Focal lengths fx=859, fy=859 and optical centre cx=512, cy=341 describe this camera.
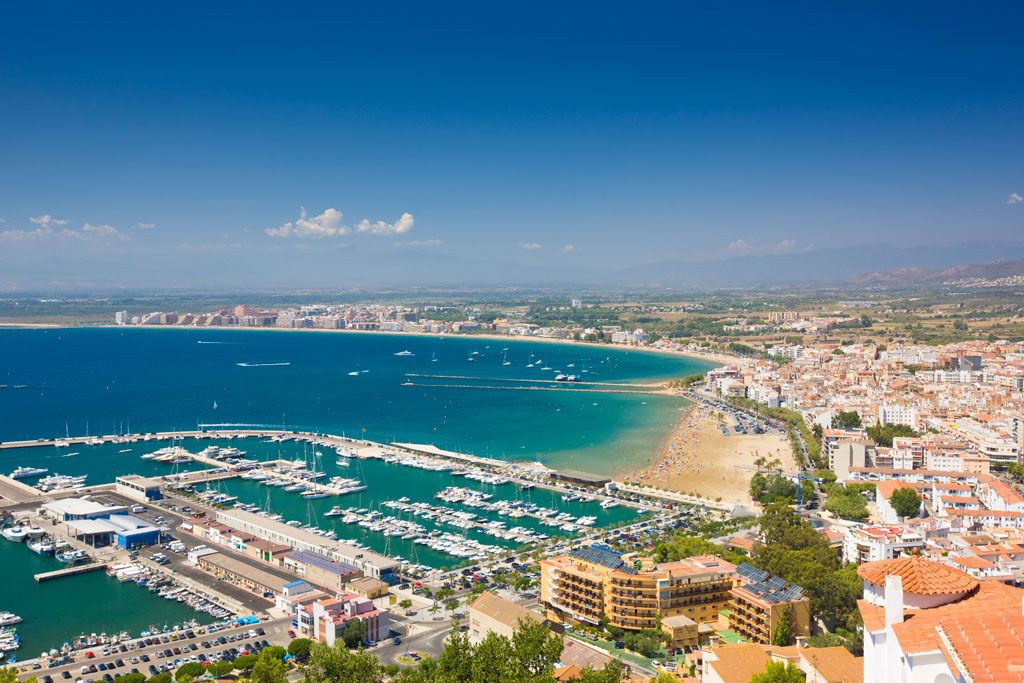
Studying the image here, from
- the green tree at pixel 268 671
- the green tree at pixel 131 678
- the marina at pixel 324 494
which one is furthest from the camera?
the marina at pixel 324 494

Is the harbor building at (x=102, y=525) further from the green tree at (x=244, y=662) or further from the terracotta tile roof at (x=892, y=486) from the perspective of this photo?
the terracotta tile roof at (x=892, y=486)

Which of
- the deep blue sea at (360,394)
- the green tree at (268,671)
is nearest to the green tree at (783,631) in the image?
the green tree at (268,671)

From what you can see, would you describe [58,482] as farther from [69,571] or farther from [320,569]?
[320,569]

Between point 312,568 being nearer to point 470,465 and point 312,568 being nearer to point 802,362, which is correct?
point 470,465

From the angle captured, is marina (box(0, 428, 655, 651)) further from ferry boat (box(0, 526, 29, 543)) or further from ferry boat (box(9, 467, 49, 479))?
ferry boat (box(9, 467, 49, 479))

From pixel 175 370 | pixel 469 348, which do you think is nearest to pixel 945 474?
pixel 175 370

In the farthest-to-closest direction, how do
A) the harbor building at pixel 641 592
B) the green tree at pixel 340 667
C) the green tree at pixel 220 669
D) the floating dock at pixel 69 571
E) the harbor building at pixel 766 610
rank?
the floating dock at pixel 69 571
the harbor building at pixel 641 592
the harbor building at pixel 766 610
the green tree at pixel 220 669
the green tree at pixel 340 667

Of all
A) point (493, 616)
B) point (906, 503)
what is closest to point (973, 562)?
point (906, 503)
